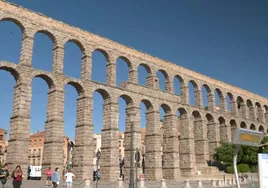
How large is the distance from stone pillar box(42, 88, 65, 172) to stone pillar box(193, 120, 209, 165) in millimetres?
23211

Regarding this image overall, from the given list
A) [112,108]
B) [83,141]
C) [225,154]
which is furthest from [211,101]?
[83,141]

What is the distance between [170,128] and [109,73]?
11.5 meters

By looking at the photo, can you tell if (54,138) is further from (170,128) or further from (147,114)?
(170,128)

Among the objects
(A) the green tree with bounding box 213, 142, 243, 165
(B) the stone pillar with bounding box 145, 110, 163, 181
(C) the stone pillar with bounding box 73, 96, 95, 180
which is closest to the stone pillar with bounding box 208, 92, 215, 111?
(A) the green tree with bounding box 213, 142, 243, 165

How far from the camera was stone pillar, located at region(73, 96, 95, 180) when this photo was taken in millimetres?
32906

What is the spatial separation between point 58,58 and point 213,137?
28019 mm

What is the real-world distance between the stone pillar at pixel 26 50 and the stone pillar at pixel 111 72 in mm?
9687

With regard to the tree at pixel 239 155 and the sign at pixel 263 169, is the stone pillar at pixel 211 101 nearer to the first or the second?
the tree at pixel 239 155

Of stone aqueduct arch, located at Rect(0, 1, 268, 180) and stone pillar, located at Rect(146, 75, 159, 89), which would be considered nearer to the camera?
stone aqueduct arch, located at Rect(0, 1, 268, 180)

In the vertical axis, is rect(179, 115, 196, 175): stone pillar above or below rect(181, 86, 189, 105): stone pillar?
below

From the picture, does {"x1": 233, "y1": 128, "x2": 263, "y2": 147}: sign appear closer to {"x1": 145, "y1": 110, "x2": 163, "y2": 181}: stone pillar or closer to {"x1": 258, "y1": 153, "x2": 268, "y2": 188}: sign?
{"x1": 258, "y1": 153, "x2": 268, "y2": 188}: sign

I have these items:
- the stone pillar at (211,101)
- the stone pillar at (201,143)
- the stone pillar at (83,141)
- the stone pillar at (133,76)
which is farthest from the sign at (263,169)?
the stone pillar at (211,101)

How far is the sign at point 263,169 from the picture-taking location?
7291mm

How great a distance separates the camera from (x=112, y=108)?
121 ft
